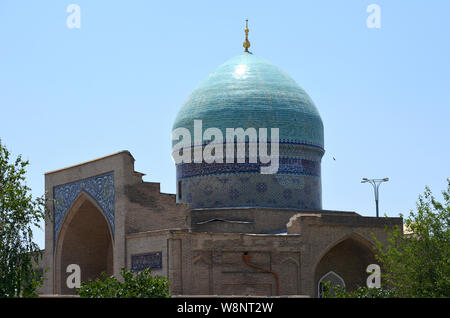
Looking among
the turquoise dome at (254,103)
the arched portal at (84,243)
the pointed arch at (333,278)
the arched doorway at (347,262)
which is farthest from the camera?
the turquoise dome at (254,103)

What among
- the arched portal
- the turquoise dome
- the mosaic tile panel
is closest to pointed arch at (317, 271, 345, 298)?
the turquoise dome

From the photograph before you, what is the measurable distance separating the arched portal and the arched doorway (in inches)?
222

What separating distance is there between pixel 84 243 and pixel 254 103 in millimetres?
5885

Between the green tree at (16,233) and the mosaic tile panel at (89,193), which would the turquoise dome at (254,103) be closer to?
the mosaic tile panel at (89,193)

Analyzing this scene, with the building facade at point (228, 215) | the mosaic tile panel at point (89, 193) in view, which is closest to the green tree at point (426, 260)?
the building facade at point (228, 215)

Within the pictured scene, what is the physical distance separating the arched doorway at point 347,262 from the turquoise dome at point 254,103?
356 cm

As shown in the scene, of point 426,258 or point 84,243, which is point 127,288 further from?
point 84,243

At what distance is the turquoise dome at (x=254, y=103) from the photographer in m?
23.1

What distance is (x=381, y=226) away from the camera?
20812 millimetres


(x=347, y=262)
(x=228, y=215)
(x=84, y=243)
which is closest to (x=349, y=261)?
(x=347, y=262)

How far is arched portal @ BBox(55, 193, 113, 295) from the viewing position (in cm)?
2227

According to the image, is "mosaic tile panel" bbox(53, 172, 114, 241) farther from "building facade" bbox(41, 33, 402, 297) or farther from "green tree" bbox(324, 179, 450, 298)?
"green tree" bbox(324, 179, 450, 298)
